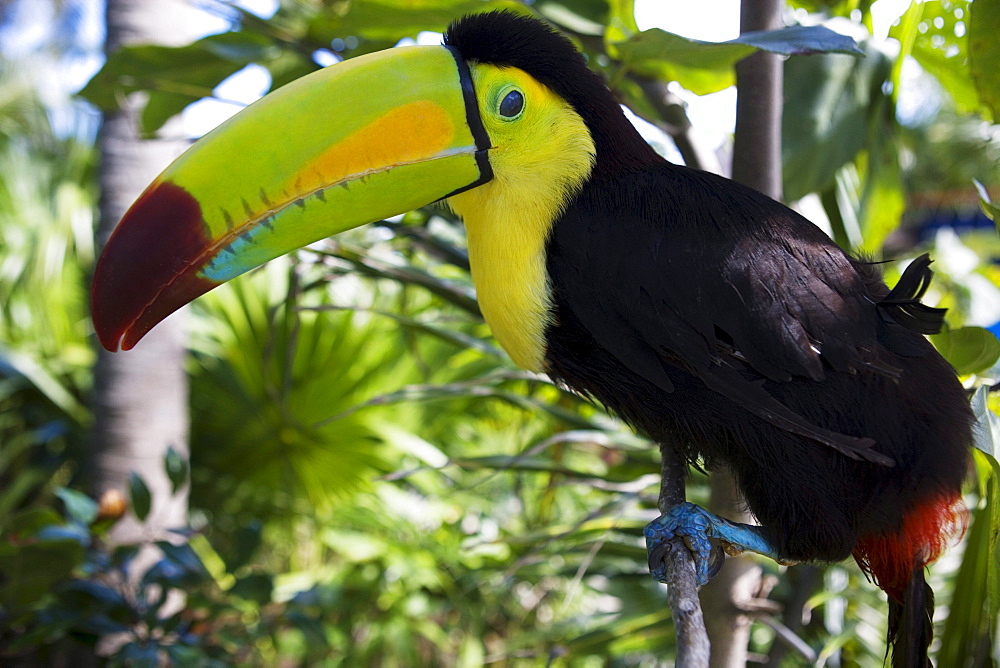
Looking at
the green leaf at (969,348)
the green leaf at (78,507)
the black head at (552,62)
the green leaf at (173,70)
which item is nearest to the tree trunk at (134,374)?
the green leaf at (78,507)

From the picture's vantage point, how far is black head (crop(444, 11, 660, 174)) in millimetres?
940

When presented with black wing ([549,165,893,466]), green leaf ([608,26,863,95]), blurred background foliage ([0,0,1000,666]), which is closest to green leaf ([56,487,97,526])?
blurred background foliage ([0,0,1000,666])

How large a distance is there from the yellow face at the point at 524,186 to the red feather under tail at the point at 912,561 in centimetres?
48

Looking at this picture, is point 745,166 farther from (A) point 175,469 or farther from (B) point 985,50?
(A) point 175,469

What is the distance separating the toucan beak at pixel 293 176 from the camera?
2.96ft

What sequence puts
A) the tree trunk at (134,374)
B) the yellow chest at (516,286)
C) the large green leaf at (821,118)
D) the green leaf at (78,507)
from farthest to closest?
the tree trunk at (134,374), the green leaf at (78,507), the large green leaf at (821,118), the yellow chest at (516,286)

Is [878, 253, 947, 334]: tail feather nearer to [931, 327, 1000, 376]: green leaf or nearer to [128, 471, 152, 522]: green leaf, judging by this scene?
[931, 327, 1000, 376]: green leaf

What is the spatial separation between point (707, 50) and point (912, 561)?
0.68 meters

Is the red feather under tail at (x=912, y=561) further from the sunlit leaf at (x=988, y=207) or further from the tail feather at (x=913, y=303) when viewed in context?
the sunlit leaf at (x=988, y=207)

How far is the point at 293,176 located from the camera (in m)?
0.91

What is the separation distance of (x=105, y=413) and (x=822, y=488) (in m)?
1.89

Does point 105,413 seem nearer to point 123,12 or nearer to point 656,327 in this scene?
point 123,12

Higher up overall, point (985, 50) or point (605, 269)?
point (985, 50)

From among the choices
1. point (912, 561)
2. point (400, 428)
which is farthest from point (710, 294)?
point (400, 428)
